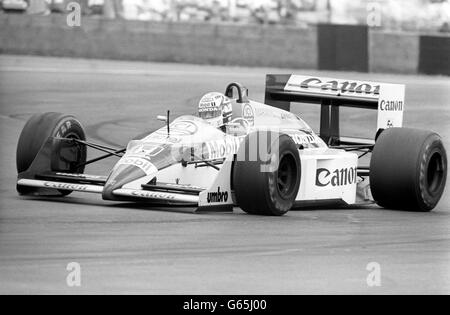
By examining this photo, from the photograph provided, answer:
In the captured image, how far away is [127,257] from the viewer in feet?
27.9

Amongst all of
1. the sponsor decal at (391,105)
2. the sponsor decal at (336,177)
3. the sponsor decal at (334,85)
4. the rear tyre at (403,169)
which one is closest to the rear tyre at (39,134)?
the sponsor decal at (336,177)

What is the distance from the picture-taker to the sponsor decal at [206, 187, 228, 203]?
10.7m

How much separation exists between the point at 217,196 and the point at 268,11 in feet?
64.9

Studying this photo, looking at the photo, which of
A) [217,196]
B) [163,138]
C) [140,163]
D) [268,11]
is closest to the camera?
[217,196]

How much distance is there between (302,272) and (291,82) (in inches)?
220

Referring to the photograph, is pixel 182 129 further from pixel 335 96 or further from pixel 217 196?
pixel 335 96

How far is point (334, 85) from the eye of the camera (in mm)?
13414

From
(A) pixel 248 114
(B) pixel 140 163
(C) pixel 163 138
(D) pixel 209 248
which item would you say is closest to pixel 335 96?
(A) pixel 248 114

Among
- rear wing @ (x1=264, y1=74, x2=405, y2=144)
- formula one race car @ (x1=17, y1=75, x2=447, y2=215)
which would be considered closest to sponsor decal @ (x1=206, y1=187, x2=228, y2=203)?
formula one race car @ (x1=17, y1=75, x2=447, y2=215)

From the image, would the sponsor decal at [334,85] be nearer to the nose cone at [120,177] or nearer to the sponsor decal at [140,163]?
the sponsor decal at [140,163]

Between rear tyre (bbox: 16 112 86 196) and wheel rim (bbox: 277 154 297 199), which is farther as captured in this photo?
rear tyre (bbox: 16 112 86 196)

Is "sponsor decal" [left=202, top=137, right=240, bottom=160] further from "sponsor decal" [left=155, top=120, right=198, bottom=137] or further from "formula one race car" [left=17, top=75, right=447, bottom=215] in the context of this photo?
"sponsor decal" [left=155, top=120, right=198, bottom=137]

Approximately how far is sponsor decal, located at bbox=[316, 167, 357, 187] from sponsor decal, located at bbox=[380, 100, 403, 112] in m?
1.05
